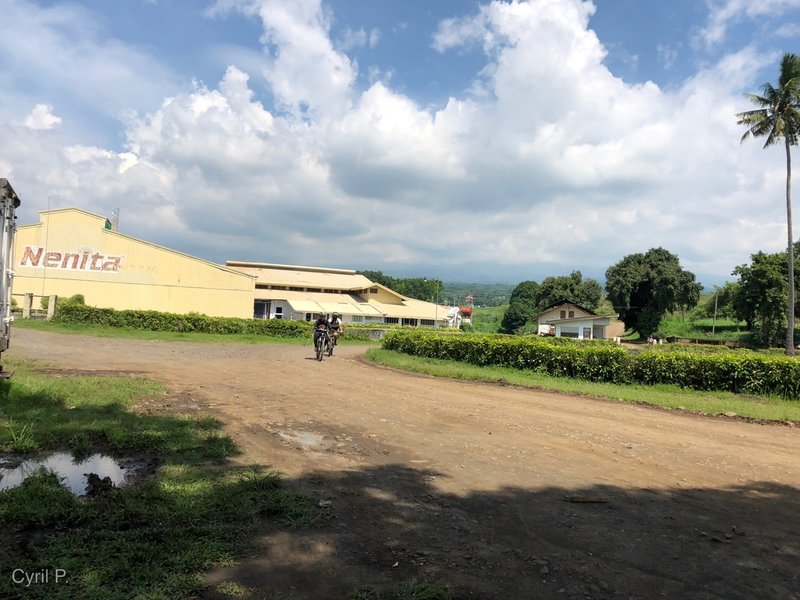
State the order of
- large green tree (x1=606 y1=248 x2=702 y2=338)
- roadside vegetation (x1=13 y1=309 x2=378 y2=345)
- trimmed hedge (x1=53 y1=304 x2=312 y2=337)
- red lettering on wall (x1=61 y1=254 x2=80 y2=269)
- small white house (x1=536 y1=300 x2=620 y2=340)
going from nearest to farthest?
roadside vegetation (x1=13 y1=309 x2=378 y2=345), trimmed hedge (x1=53 y1=304 x2=312 y2=337), red lettering on wall (x1=61 y1=254 x2=80 y2=269), small white house (x1=536 y1=300 x2=620 y2=340), large green tree (x1=606 y1=248 x2=702 y2=338)

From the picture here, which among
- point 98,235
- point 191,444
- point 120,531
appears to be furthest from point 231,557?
point 98,235

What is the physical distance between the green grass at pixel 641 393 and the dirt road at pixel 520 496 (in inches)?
31.9

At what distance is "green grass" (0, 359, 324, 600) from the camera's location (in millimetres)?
3143

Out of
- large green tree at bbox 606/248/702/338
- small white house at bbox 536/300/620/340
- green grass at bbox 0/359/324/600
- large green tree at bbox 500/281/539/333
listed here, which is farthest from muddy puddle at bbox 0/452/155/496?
large green tree at bbox 500/281/539/333

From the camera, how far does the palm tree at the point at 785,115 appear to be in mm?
29484

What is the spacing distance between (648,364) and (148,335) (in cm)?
2504

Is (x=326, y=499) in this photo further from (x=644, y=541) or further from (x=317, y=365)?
(x=317, y=365)

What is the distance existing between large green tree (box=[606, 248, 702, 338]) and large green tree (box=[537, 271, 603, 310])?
390 inches

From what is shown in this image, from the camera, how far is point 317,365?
17.5 meters

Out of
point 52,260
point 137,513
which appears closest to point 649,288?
point 52,260

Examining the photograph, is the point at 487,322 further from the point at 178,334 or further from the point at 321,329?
the point at 321,329

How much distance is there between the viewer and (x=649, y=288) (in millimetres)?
56469

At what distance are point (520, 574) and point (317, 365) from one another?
14.4 meters

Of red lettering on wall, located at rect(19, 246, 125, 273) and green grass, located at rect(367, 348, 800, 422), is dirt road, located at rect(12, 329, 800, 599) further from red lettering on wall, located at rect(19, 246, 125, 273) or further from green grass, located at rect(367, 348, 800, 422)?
red lettering on wall, located at rect(19, 246, 125, 273)
